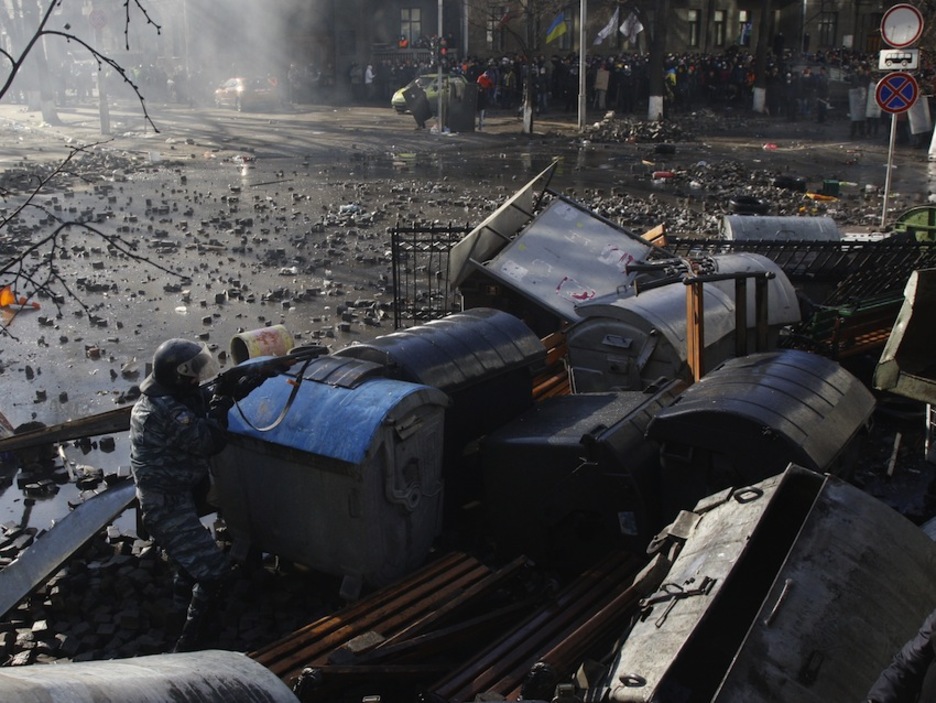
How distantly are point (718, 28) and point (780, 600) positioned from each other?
4240 centimetres

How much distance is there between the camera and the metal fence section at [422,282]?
8766mm

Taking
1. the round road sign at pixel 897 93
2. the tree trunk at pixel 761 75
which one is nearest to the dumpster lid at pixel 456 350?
the round road sign at pixel 897 93

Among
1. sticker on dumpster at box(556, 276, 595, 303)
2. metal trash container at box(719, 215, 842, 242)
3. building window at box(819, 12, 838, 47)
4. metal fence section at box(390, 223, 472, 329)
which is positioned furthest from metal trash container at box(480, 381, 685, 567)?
building window at box(819, 12, 838, 47)

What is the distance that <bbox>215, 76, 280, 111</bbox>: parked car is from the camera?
33938mm

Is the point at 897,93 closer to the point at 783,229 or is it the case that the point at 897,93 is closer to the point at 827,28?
the point at 783,229

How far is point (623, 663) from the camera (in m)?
3.61

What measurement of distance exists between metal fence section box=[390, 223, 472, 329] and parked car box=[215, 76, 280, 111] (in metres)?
23.3

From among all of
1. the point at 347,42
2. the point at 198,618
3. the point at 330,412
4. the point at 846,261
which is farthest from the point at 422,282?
the point at 347,42

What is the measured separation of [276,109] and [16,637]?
30.7 meters

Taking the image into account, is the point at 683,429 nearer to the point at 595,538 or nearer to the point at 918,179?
the point at 595,538

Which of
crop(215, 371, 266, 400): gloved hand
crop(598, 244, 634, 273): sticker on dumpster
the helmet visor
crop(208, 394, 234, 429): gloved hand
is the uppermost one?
crop(598, 244, 634, 273): sticker on dumpster

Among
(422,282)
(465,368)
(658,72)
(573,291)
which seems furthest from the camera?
(658,72)

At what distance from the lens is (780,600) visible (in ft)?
11.5

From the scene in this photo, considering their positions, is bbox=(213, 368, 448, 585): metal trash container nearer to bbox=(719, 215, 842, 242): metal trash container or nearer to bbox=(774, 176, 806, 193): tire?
bbox=(719, 215, 842, 242): metal trash container
